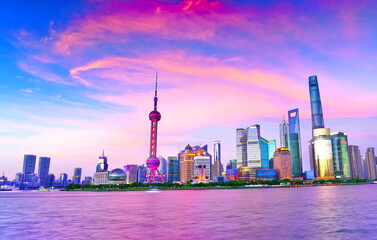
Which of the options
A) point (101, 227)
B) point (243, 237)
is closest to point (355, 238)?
point (243, 237)

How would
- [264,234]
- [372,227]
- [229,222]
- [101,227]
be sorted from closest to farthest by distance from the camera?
[264,234] < [372,227] < [101,227] < [229,222]

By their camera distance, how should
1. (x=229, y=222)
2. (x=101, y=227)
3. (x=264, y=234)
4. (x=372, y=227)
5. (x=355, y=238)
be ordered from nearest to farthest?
(x=355, y=238)
(x=264, y=234)
(x=372, y=227)
(x=101, y=227)
(x=229, y=222)

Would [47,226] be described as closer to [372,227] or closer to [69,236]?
[69,236]

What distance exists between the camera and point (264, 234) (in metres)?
40.3

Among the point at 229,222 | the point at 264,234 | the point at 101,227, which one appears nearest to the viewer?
the point at 264,234

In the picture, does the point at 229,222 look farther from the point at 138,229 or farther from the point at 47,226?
the point at 47,226

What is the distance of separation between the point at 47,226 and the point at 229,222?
96.3 feet

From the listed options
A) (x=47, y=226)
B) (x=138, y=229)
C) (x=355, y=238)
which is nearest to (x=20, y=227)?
(x=47, y=226)

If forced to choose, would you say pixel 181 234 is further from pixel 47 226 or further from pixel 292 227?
A: pixel 47 226

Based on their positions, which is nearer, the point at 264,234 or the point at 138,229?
the point at 264,234

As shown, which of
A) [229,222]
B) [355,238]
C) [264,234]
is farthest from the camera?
[229,222]

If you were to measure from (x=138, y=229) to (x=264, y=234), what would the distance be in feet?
58.8

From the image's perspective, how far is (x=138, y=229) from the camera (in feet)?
150

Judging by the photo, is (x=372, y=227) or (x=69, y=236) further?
(x=372, y=227)
